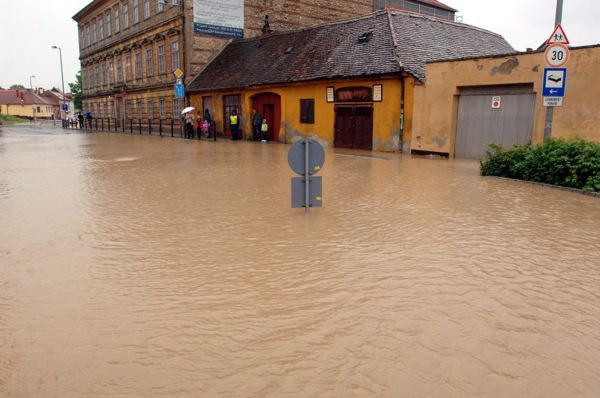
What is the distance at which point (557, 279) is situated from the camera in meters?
4.57

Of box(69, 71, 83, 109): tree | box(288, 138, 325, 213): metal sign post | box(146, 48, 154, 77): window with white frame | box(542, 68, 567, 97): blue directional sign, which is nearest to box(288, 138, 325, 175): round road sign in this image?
box(288, 138, 325, 213): metal sign post

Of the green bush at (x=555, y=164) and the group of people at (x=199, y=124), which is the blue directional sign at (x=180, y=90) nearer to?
the group of people at (x=199, y=124)

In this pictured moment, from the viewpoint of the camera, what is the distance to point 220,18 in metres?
28.9

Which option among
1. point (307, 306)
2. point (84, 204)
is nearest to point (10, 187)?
point (84, 204)

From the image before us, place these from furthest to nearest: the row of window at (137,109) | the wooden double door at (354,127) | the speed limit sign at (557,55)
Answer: the row of window at (137,109)
the wooden double door at (354,127)
the speed limit sign at (557,55)

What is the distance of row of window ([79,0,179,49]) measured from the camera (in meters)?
34.0

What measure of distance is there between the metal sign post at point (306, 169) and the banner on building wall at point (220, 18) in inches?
935

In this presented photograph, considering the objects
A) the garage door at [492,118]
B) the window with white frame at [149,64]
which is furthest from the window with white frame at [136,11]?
the garage door at [492,118]

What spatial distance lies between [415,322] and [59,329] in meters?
2.56

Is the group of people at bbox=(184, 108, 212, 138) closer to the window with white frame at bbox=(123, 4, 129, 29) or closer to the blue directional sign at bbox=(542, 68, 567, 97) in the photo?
the window with white frame at bbox=(123, 4, 129, 29)

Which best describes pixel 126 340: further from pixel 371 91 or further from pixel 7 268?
pixel 371 91

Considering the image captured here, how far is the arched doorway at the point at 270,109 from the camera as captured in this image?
80.6 ft

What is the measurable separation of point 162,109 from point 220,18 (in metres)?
8.18

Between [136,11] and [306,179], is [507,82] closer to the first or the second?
[306,179]
